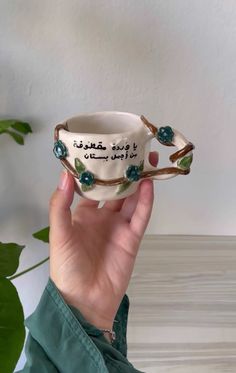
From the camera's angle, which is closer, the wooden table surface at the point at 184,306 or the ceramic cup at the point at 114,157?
the ceramic cup at the point at 114,157

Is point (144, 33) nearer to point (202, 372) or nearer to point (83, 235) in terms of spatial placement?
point (83, 235)

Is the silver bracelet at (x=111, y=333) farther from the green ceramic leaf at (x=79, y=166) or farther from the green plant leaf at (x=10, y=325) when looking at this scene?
the green ceramic leaf at (x=79, y=166)

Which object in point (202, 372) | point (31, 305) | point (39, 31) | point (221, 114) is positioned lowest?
point (31, 305)

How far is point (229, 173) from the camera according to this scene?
955mm

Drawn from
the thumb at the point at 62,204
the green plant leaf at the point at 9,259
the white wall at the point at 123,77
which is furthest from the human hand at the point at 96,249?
the white wall at the point at 123,77

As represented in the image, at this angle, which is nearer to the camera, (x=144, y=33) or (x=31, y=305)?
(x=144, y=33)

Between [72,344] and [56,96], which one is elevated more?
[56,96]

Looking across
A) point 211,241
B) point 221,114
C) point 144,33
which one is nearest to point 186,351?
point 211,241

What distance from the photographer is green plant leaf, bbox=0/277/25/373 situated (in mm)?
675

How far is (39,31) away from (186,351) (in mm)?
578

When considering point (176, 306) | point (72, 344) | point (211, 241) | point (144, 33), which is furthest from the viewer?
point (211, 241)

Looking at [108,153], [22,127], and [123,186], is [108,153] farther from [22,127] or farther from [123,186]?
[22,127]

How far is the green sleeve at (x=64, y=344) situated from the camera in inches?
24.2

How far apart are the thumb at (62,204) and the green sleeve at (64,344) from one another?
83mm
